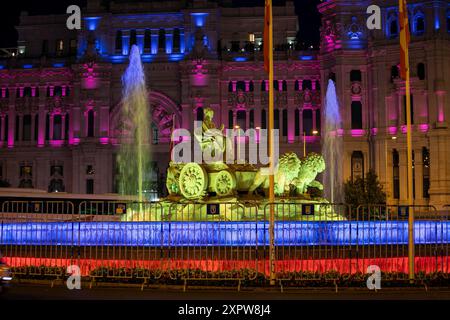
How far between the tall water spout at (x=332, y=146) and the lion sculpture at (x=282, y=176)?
36270mm

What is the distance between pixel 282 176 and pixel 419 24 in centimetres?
4388

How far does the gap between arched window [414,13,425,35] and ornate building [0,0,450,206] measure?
6.8 inches

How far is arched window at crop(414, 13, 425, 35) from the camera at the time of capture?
64.5 metres

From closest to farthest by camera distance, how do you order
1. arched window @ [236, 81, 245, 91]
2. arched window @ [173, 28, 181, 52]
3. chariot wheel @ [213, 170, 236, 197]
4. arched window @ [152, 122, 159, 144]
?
chariot wheel @ [213, 170, 236, 197] < arched window @ [236, 81, 245, 91] < arched window @ [152, 122, 159, 144] < arched window @ [173, 28, 181, 52]

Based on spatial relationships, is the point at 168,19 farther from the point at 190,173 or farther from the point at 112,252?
the point at 112,252

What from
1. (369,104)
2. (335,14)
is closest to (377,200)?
(369,104)

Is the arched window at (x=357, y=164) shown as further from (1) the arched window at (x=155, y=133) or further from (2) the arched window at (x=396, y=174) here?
(1) the arched window at (x=155, y=133)

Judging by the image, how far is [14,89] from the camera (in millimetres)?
77625

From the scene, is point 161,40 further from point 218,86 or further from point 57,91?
point 57,91

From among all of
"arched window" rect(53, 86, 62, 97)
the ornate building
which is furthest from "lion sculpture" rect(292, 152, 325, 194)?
"arched window" rect(53, 86, 62, 97)

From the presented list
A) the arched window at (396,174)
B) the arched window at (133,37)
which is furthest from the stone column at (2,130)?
the arched window at (396,174)

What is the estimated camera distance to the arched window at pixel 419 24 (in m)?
64.5

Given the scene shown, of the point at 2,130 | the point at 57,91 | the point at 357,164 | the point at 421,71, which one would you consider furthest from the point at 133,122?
the point at 421,71

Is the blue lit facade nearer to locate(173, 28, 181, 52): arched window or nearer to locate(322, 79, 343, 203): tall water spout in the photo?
locate(322, 79, 343, 203): tall water spout
